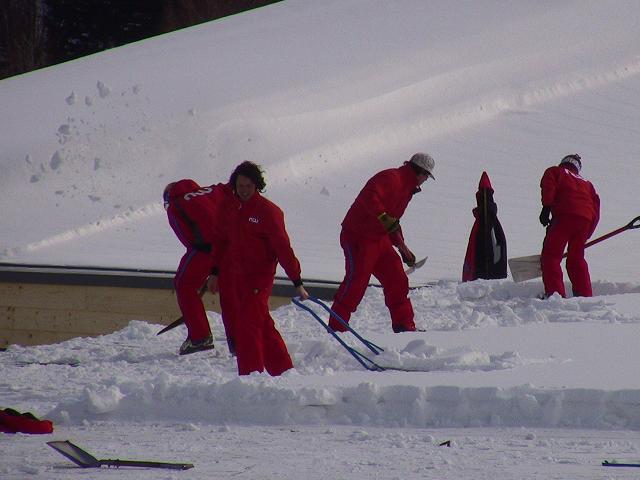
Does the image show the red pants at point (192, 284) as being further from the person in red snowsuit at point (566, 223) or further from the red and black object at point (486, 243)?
the red and black object at point (486, 243)

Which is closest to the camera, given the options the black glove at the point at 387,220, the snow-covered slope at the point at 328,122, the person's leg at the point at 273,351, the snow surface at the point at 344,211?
the snow surface at the point at 344,211

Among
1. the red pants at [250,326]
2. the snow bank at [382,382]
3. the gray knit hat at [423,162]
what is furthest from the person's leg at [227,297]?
the gray knit hat at [423,162]

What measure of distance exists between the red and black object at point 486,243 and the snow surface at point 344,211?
1.19ft

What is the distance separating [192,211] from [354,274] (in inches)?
43.3

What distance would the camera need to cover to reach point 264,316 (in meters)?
6.82

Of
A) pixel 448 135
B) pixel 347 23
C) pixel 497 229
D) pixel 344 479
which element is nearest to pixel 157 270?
pixel 497 229

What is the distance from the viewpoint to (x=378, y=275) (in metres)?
8.27

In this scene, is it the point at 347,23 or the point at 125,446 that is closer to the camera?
the point at 125,446

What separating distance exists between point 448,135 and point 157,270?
9.31 meters

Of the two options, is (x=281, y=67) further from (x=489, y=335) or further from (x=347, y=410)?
(x=347, y=410)

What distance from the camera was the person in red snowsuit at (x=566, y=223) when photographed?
970cm

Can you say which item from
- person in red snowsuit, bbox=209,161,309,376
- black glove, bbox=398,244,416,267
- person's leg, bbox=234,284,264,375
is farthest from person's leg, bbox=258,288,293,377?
black glove, bbox=398,244,416,267

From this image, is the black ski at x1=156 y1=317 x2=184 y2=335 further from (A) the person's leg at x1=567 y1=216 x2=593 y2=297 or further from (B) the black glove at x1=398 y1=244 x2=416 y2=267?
(A) the person's leg at x1=567 y1=216 x2=593 y2=297

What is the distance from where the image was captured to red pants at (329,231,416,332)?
26.8 feet
